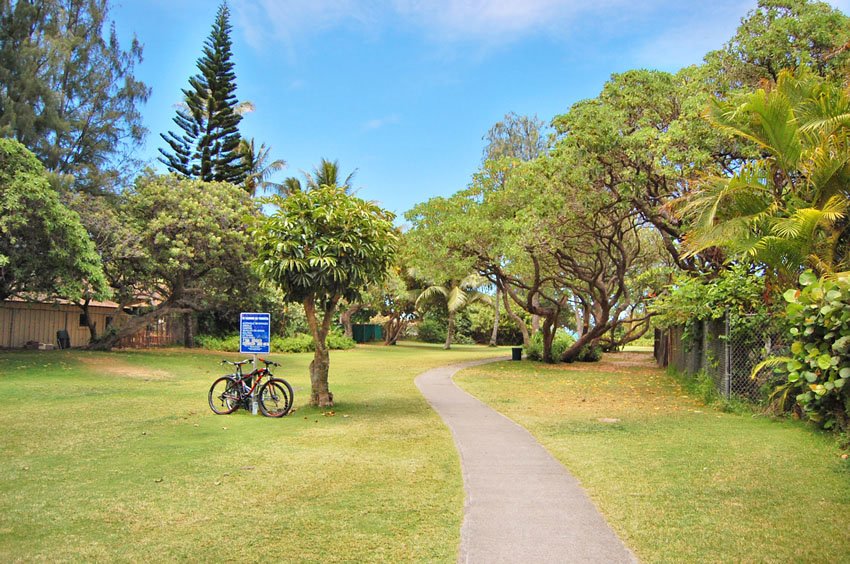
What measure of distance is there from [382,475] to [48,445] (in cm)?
452

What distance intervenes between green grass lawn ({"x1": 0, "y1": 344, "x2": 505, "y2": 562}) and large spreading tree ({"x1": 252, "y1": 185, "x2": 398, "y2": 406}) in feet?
7.28

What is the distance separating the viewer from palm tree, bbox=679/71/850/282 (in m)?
8.64

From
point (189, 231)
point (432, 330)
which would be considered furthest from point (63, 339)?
point (432, 330)

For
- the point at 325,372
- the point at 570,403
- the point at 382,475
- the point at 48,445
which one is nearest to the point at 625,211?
the point at 570,403

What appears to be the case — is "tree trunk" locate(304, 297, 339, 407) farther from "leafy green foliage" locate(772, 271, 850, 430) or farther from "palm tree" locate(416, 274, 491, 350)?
"palm tree" locate(416, 274, 491, 350)

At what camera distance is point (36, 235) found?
54.0 feet

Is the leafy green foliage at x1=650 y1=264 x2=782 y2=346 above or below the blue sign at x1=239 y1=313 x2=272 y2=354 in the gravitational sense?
above

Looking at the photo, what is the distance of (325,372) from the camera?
37.4ft

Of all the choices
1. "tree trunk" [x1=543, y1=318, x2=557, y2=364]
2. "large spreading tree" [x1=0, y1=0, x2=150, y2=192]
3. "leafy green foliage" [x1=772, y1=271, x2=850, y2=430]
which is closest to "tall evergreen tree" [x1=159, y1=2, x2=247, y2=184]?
"large spreading tree" [x1=0, y1=0, x2=150, y2=192]

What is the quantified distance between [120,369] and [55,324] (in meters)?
10.0

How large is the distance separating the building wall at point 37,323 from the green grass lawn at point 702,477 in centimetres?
2061

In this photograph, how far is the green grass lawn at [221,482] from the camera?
14.3ft

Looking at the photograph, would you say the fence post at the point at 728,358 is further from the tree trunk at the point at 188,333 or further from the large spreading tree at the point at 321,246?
the tree trunk at the point at 188,333

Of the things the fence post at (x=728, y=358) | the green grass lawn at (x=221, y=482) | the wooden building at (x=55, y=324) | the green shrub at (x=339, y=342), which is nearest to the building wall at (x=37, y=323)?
the wooden building at (x=55, y=324)
